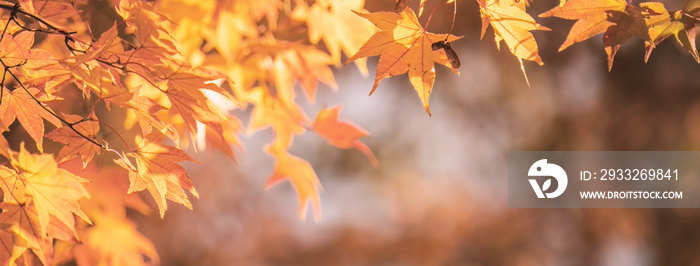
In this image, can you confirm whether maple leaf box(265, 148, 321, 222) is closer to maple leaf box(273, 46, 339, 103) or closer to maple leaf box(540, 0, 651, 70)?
maple leaf box(273, 46, 339, 103)

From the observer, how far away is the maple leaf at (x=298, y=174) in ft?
4.69

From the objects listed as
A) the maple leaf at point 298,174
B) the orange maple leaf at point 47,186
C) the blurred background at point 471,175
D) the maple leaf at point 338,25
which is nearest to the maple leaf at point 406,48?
the orange maple leaf at point 47,186

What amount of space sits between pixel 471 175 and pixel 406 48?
355 centimetres

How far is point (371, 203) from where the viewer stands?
13.7ft

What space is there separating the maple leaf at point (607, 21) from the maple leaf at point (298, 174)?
90 centimetres

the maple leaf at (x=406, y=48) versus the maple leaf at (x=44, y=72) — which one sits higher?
the maple leaf at (x=406, y=48)

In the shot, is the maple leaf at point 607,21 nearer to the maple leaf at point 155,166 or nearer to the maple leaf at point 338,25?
the maple leaf at point 155,166

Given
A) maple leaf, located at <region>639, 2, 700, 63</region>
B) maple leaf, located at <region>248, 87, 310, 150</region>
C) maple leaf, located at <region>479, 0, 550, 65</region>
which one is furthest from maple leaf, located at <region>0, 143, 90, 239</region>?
maple leaf, located at <region>248, 87, 310, 150</region>

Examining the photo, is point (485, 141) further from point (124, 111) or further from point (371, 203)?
point (124, 111)

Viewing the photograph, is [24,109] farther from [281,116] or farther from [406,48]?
[281,116]

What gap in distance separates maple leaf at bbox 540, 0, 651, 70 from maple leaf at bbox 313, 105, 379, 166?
2.39ft

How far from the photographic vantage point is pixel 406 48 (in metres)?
0.64

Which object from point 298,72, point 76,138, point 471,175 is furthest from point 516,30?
point 471,175

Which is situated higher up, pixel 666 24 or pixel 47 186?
pixel 666 24
